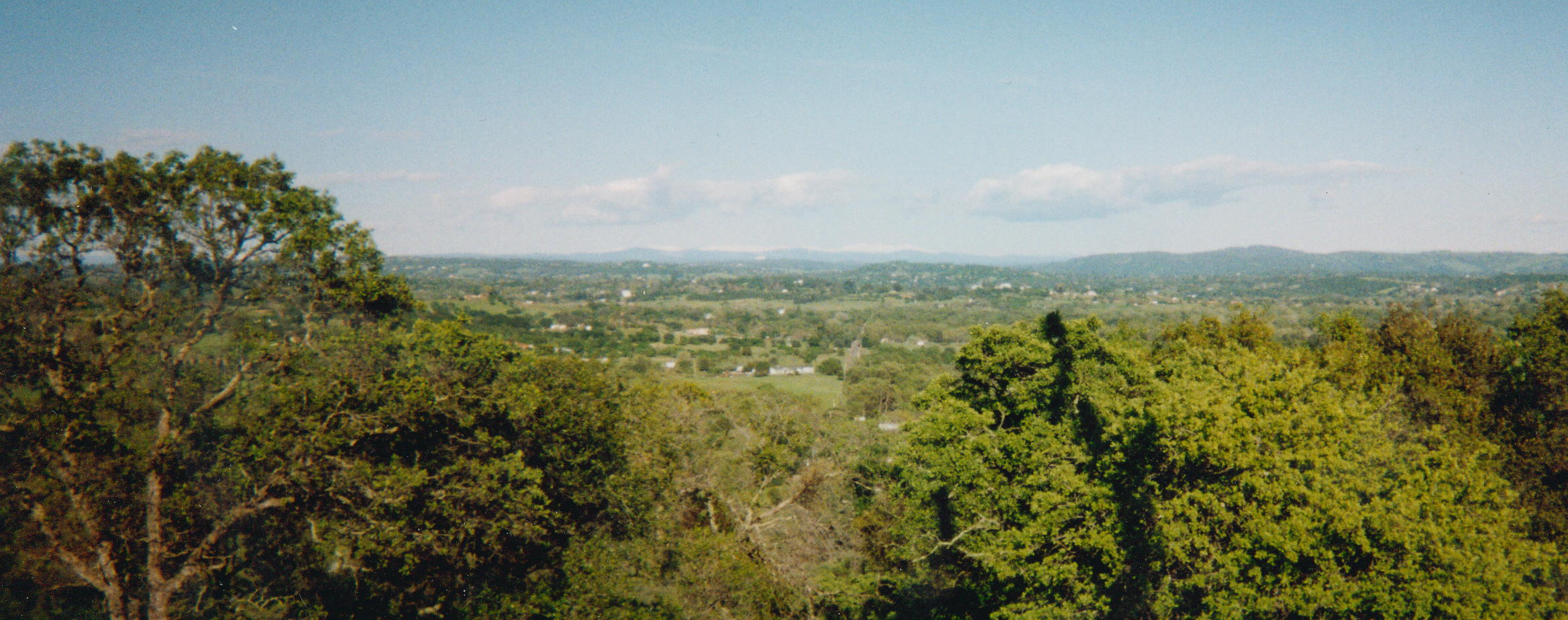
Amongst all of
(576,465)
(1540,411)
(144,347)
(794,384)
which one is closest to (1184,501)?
(576,465)

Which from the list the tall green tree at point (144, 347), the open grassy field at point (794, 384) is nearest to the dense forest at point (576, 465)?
the tall green tree at point (144, 347)

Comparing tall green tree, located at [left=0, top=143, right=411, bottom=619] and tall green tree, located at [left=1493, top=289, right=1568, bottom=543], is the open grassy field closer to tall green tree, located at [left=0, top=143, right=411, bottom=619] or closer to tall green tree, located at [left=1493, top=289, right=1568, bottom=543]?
tall green tree, located at [left=1493, top=289, right=1568, bottom=543]

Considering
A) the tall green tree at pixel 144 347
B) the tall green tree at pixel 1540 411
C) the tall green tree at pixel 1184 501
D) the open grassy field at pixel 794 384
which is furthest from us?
the open grassy field at pixel 794 384

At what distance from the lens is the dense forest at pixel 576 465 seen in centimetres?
1126

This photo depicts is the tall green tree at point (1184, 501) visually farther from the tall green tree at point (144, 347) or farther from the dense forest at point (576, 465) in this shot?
the tall green tree at point (144, 347)

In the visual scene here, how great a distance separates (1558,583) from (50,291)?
89.5 feet

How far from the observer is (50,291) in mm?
10938

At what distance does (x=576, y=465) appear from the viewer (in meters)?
15.9

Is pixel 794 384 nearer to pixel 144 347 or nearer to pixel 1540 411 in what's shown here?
pixel 1540 411

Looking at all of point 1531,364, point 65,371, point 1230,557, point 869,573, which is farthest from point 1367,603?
point 65,371

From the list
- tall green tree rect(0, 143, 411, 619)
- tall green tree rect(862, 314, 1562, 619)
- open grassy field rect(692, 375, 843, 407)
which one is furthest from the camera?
open grassy field rect(692, 375, 843, 407)

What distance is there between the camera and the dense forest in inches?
443

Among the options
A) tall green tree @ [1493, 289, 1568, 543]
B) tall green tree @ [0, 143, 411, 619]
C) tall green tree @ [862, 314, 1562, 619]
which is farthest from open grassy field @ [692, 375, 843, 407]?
tall green tree @ [0, 143, 411, 619]

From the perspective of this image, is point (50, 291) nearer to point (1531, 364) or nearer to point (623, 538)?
point (623, 538)
